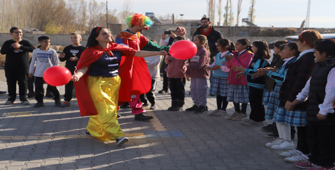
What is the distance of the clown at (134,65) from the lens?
6812mm

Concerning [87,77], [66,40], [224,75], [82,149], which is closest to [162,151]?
[82,149]

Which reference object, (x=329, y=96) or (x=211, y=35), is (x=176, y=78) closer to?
(x=211, y=35)

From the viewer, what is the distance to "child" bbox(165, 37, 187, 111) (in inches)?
323

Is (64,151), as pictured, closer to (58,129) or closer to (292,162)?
(58,129)

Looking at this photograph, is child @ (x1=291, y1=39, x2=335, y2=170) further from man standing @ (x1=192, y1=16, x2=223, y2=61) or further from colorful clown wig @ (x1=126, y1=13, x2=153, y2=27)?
man standing @ (x1=192, y1=16, x2=223, y2=61)

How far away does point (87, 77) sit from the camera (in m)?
5.91

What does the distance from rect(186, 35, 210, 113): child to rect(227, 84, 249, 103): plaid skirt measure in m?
0.87

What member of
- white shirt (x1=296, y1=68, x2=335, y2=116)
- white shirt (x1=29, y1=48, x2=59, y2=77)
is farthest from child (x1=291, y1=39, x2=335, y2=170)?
white shirt (x1=29, y1=48, x2=59, y2=77)

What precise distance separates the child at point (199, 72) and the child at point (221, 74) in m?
0.22

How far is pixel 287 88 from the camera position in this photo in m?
5.21

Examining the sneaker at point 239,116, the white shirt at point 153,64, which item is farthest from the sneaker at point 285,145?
the white shirt at point 153,64

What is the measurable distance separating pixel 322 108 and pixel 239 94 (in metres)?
3.09

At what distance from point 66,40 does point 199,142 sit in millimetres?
34378

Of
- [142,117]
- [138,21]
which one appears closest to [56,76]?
[138,21]
